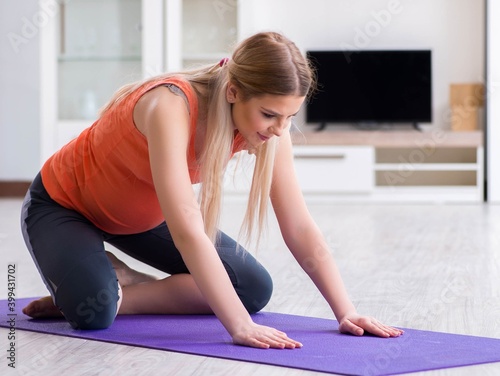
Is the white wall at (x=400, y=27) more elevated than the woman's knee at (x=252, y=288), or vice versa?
the white wall at (x=400, y=27)

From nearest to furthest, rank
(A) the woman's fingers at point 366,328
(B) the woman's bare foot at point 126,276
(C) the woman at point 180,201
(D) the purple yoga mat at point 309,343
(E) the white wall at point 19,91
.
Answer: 1. (D) the purple yoga mat at point 309,343
2. (C) the woman at point 180,201
3. (A) the woman's fingers at point 366,328
4. (B) the woman's bare foot at point 126,276
5. (E) the white wall at point 19,91

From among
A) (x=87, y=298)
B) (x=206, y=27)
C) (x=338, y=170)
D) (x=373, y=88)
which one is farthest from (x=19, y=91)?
(x=87, y=298)

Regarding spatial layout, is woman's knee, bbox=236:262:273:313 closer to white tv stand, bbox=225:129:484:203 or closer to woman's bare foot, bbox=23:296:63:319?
woman's bare foot, bbox=23:296:63:319

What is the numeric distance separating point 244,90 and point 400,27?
4.92m

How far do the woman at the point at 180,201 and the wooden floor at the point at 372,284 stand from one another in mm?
130

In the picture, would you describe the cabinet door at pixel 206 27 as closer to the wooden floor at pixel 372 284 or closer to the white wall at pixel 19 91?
the white wall at pixel 19 91

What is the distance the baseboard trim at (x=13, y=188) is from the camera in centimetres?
652

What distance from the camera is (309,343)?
1.70 metres

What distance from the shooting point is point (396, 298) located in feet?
7.59

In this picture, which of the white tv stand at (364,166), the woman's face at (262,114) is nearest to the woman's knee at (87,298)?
the woman's face at (262,114)

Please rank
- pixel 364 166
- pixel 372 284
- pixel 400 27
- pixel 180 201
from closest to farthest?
pixel 180 201, pixel 372 284, pixel 364 166, pixel 400 27

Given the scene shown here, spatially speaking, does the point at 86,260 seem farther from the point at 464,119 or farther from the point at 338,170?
the point at 464,119

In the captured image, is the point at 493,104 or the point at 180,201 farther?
the point at 493,104

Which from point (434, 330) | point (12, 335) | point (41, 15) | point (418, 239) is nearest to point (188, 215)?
point (12, 335)
